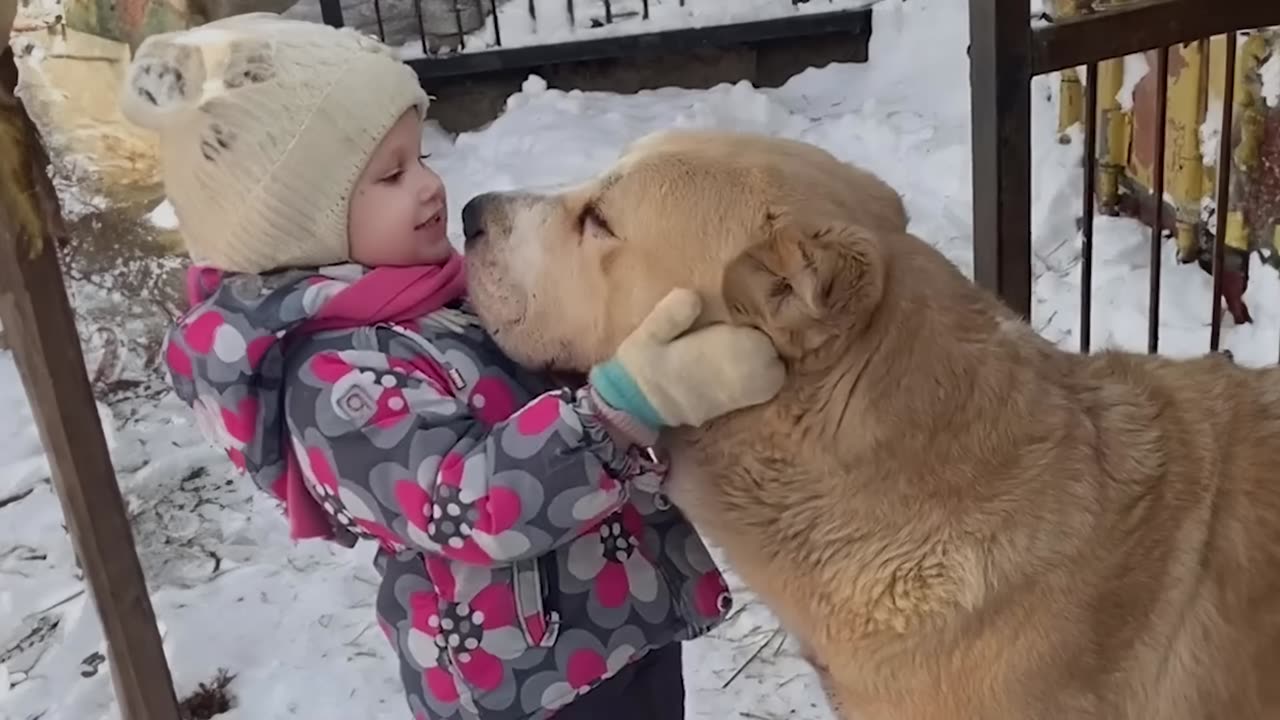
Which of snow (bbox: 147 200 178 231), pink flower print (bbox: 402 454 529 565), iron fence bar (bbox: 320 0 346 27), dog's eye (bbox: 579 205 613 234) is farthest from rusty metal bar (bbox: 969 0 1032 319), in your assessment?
iron fence bar (bbox: 320 0 346 27)

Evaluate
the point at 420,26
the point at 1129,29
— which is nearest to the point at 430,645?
the point at 1129,29

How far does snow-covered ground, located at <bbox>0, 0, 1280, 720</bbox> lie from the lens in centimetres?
353

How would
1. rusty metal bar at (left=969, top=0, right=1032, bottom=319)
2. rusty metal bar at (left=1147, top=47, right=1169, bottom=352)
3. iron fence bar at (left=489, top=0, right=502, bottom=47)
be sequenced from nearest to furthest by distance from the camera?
rusty metal bar at (left=969, top=0, right=1032, bottom=319)
rusty metal bar at (left=1147, top=47, right=1169, bottom=352)
iron fence bar at (left=489, top=0, right=502, bottom=47)

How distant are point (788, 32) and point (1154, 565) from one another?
5.76 m

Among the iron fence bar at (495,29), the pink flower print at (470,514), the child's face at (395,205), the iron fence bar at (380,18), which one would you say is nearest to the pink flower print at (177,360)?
the child's face at (395,205)

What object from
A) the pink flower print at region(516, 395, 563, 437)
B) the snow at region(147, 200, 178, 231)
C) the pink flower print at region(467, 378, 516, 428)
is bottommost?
the snow at region(147, 200, 178, 231)

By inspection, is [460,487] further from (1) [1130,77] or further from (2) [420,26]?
(2) [420,26]

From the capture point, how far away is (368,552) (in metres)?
4.05

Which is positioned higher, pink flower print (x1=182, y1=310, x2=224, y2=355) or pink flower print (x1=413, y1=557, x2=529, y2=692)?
pink flower print (x1=182, y1=310, x2=224, y2=355)

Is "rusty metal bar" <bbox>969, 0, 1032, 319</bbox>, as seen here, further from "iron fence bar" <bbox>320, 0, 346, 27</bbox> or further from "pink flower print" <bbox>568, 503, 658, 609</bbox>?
"iron fence bar" <bbox>320, 0, 346, 27</bbox>

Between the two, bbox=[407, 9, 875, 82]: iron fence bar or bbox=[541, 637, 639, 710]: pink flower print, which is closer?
bbox=[541, 637, 639, 710]: pink flower print

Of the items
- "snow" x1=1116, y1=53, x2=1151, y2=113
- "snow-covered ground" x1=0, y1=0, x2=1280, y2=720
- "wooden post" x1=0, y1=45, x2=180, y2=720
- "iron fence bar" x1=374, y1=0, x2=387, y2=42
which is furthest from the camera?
"iron fence bar" x1=374, y1=0, x2=387, y2=42

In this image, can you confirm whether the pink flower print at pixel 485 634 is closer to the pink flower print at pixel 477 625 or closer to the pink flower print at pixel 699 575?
the pink flower print at pixel 477 625

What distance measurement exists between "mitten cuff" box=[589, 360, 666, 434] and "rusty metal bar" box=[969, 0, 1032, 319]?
1.43m
